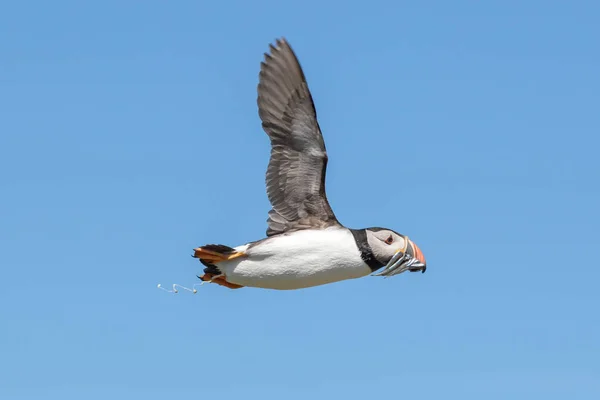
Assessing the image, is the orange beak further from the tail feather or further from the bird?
the tail feather

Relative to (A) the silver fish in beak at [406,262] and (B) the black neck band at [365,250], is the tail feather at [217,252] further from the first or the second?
(A) the silver fish in beak at [406,262]

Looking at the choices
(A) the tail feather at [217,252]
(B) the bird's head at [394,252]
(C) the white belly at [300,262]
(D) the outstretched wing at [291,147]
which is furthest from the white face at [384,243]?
(A) the tail feather at [217,252]

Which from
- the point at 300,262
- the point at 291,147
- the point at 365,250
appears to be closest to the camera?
the point at 300,262

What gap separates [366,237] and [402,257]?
56 centimetres

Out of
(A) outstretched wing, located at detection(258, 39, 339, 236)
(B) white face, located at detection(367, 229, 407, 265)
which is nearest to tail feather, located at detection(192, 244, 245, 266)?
(A) outstretched wing, located at detection(258, 39, 339, 236)

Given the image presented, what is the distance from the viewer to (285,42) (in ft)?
94.9

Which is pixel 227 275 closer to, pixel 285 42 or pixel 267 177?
pixel 267 177

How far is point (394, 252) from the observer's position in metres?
29.1

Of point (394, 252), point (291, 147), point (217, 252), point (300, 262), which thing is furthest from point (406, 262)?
point (217, 252)

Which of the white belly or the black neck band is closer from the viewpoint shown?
the white belly

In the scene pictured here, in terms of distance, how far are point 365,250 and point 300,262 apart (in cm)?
92

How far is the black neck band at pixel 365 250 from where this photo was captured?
95.0 feet

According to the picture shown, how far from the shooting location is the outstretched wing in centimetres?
2902

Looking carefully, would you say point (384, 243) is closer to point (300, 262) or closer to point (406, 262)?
point (406, 262)
